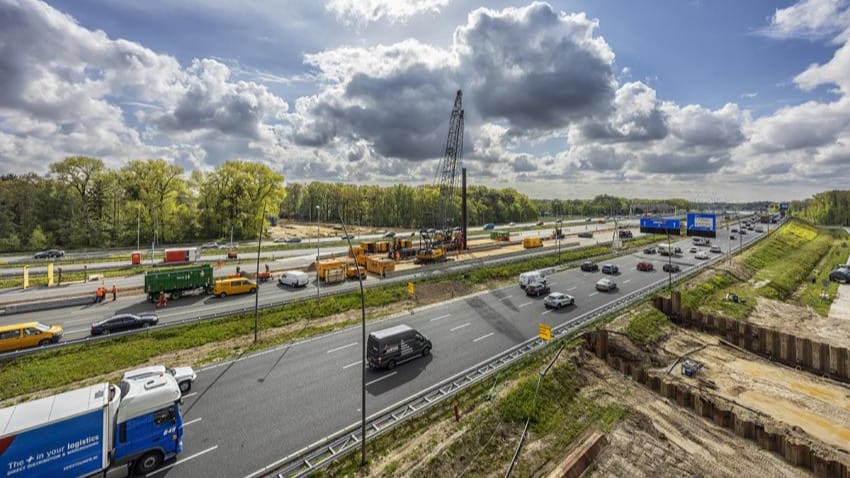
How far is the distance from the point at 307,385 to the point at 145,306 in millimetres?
25987

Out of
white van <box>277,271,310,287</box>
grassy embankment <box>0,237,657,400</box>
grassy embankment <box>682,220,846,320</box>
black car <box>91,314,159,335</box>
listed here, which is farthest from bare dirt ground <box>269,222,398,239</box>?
grassy embankment <box>682,220,846,320</box>

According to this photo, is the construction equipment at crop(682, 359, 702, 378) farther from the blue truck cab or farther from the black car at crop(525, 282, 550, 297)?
the blue truck cab

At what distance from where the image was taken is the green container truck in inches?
1405

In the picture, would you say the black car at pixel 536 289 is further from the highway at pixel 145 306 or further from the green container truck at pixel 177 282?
the green container truck at pixel 177 282

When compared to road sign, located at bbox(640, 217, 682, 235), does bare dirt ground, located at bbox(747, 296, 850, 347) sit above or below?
below

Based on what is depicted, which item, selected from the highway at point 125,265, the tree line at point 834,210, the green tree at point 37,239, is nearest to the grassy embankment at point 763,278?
the highway at point 125,265

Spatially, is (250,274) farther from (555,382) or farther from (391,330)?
(555,382)

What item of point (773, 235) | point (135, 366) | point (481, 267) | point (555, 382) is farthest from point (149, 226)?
point (773, 235)

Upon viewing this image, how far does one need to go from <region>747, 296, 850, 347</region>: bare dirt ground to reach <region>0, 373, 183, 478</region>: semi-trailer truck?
5457 centimetres

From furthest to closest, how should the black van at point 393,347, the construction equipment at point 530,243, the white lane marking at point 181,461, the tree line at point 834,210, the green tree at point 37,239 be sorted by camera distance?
the tree line at point 834,210
the construction equipment at point 530,243
the green tree at point 37,239
the black van at point 393,347
the white lane marking at point 181,461

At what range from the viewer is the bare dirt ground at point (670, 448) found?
671 inches

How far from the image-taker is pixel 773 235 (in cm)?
10494

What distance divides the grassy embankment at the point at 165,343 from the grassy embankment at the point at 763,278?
125ft

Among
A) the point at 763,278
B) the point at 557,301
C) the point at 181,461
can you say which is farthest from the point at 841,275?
the point at 181,461
